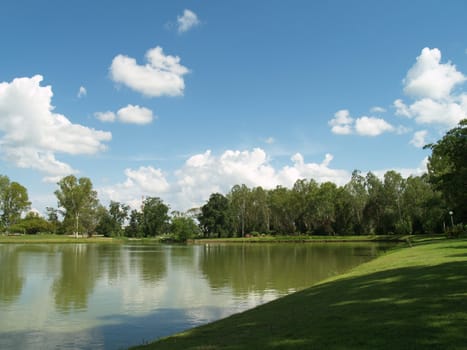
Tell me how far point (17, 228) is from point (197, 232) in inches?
2091

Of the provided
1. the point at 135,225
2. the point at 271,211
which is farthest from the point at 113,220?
the point at 271,211

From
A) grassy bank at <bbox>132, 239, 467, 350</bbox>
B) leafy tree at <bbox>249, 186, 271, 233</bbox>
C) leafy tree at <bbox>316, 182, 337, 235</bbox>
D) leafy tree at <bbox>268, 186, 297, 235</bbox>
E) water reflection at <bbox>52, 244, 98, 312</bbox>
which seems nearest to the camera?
grassy bank at <bbox>132, 239, 467, 350</bbox>

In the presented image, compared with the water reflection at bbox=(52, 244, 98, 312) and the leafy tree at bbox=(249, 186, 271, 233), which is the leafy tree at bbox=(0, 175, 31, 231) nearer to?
the leafy tree at bbox=(249, 186, 271, 233)

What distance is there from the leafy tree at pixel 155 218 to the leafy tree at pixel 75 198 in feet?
88.4

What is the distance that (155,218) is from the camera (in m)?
146

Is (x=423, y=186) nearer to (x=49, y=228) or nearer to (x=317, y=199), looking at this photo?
(x=317, y=199)

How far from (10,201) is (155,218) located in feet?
156

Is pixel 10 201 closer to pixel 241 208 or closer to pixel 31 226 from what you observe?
pixel 31 226

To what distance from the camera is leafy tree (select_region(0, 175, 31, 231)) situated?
115 m

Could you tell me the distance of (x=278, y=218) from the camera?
4872 inches

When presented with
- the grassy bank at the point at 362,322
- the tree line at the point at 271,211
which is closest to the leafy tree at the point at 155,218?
the tree line at the point at 271,211

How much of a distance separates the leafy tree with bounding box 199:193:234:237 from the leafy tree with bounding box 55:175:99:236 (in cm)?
3424

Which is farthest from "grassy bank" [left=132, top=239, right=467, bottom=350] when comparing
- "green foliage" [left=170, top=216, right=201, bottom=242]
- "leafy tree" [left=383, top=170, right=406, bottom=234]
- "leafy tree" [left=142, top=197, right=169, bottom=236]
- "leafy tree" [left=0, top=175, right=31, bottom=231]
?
"leafy tree" [left=142, top=197, right=169, bottom=236]

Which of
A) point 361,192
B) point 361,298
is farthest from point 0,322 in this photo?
point 361,192
